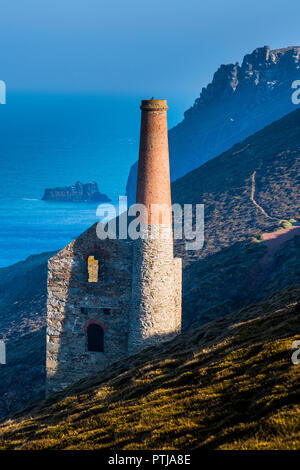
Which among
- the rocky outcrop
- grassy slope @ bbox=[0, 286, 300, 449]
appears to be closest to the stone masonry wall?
grassy slope @ bbox=[0, 286, 300, 449]

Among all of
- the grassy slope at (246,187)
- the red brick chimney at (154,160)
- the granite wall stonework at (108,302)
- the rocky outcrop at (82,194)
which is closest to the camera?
the red brick chimney at (154,160)

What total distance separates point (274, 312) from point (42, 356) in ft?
58.9

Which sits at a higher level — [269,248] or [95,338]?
[269,248]

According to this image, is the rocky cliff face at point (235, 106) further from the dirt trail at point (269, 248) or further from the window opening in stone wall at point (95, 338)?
the window opening in stone wall at point (95, 338)

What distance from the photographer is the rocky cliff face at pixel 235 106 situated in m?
113

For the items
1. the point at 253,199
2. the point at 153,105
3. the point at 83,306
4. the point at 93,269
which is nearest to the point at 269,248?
the point at 93,269

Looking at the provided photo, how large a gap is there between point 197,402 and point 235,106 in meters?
113

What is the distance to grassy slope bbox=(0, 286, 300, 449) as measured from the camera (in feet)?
36.9

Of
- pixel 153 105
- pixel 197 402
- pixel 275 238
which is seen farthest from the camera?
pixel 275 238

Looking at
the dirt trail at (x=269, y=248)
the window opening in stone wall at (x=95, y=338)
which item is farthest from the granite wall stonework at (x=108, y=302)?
the dirt trail at (x=269, y=248)

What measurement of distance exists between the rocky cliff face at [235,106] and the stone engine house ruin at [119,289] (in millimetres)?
86126

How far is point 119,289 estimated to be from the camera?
26.4m

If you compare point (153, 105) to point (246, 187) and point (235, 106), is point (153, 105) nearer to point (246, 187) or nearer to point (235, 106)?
point (246, 187)
